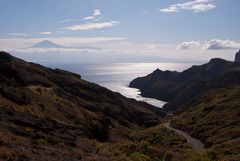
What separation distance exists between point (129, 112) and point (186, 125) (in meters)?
26.8

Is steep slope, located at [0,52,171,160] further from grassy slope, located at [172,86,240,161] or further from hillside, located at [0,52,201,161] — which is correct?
grassy slope, located at [172,86,240,161]

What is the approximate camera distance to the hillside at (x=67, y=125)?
31.6 meters

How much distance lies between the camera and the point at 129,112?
407 ft

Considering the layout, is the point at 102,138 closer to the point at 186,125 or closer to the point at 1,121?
the point at 1,121

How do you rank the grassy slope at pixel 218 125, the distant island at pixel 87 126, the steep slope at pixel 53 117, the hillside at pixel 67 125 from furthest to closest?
the grassy slope at pixel 218 125
the distant island at pixel 87 126
the hillside at pixel 67 125
the steep slope at pixel 53 117

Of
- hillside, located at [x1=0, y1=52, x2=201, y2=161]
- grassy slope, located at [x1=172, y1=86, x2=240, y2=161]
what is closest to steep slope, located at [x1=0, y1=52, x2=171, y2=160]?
hillside, located at [x1=0, y1=52, x2=201, y2=161]

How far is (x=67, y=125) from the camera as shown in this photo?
188 feet

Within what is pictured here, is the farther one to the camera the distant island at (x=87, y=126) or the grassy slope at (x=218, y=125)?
the grassy slope at (x=218, y=125)

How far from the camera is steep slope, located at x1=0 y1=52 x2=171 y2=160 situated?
30.6m

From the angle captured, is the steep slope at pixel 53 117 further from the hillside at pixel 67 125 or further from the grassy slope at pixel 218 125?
the grassy slope at pixel 218 125

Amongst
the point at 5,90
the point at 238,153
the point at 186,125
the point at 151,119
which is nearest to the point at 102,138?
the point at 5,90

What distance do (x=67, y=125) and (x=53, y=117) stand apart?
9381 millimetres

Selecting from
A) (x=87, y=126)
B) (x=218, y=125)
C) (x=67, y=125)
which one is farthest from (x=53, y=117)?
(x=218, y=125)

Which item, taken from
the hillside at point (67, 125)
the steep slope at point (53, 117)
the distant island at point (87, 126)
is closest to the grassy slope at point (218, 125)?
the distant island at point (87, 126)
